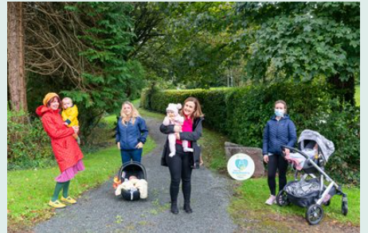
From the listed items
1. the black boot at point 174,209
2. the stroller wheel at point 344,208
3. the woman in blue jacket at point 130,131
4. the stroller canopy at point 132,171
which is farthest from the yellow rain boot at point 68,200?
the stroller wheel at point 344,208

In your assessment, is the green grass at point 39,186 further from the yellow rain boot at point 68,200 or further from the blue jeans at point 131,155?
the blue jeans at point 131,155

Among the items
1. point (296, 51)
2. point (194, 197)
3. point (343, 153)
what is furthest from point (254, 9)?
point (194, 197)

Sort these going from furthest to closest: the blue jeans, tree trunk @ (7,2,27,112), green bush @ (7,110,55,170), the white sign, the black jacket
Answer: tree trunk @ (7,2,27,112), green bush @ (7,110,55,170), the white sign, the blue jeans, the black jacket

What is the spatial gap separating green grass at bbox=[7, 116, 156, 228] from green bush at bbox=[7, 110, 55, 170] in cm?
60

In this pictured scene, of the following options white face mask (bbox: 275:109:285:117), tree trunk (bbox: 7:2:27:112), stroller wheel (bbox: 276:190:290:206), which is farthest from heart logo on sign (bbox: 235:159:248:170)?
tree trunk (bbox: 7:2:27:112)

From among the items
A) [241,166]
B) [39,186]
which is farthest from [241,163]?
[39,186]

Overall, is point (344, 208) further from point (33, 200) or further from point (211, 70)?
point (211, 70)

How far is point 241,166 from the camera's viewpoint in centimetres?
735

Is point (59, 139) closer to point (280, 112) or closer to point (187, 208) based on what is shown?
point (187, 208)

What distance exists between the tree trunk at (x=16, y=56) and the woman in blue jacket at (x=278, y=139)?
749cm

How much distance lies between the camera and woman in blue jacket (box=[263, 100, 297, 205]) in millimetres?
5277

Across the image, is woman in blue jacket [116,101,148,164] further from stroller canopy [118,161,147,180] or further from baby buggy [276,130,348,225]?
baby buggy [276,130,348,225]

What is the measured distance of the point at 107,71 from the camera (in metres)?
9.63

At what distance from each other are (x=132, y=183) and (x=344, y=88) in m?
5.98
